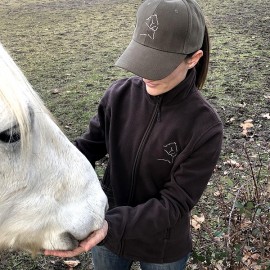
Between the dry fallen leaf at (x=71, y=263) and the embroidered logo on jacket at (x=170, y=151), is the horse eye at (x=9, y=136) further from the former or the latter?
the dry fallen leaf at (x=71, y=263)

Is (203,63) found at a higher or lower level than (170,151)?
higher

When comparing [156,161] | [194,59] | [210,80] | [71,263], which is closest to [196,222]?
[71,263]

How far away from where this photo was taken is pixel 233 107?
16.8ft

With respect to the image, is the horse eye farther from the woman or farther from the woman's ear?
the woman's ear

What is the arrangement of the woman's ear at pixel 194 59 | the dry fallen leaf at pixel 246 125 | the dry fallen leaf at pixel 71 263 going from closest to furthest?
the woman's ear at pixel 194 59 → the dry fallen leaf at pixel 71 263 → the dry fallen leaf at pixel 246 125

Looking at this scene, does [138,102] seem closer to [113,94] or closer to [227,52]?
[113,94]

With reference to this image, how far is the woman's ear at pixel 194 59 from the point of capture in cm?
181

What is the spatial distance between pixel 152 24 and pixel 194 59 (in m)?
0.23

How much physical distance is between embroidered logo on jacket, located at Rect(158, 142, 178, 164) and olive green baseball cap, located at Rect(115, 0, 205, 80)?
0.30 m

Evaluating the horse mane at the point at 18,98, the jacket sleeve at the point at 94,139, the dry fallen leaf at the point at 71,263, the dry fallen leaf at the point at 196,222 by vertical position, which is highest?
the horse mane at the point at 18,98

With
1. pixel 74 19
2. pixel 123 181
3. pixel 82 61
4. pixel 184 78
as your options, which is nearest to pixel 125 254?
pixel 123 181

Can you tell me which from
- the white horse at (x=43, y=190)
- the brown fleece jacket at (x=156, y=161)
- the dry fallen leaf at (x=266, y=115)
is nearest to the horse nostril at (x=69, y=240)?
the white horse at (x=43, y=190)

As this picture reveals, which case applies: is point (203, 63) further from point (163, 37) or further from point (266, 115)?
point (266, 115)

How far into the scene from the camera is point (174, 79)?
1820 millimetres
